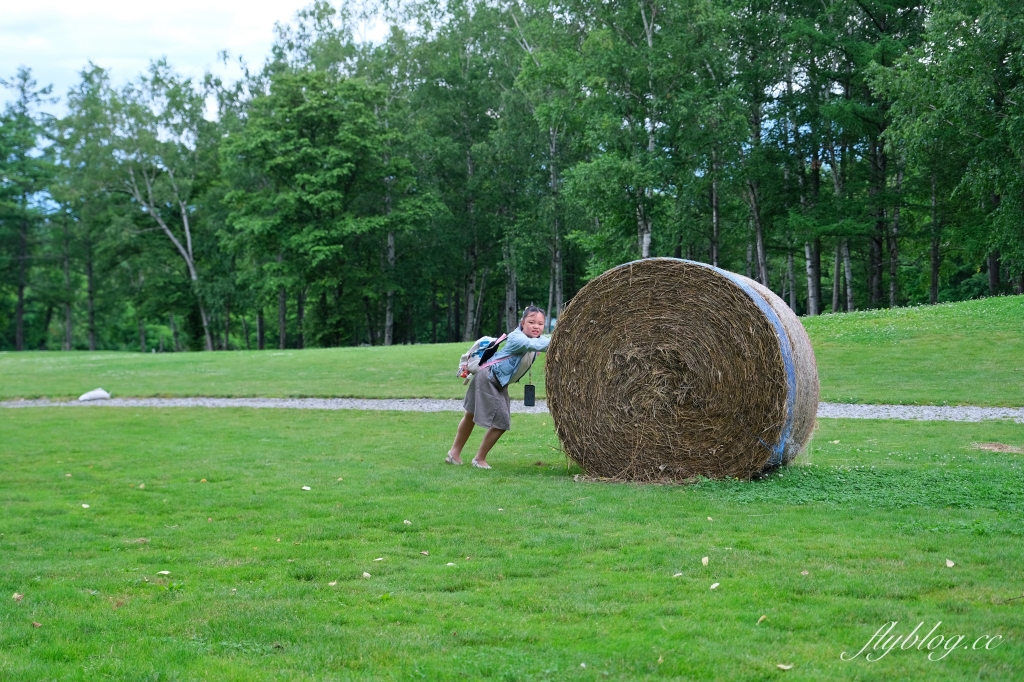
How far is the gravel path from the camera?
51.4ft

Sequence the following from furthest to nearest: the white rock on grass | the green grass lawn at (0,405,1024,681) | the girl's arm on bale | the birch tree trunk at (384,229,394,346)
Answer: the birch tree trunk at (384,229,394,346), the white rock on grass, the girl's arm on bale, the green grass lawn at (0,405,1024,681)

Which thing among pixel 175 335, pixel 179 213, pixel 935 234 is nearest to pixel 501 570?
pixel 935 234

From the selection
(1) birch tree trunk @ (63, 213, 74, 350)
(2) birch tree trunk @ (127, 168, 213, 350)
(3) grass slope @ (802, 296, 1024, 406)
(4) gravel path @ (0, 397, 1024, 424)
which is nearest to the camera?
(4) gravel path @ (0, 397, 1024, 424)

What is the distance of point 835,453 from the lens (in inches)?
456

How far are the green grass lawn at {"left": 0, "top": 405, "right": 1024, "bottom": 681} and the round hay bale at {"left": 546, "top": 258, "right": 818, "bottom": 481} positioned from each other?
45 centimetres

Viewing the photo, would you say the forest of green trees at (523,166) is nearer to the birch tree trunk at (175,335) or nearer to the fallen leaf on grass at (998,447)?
the birch tree trunk at (175,335)

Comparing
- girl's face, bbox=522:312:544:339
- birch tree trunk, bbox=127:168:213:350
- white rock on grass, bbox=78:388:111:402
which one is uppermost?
birch tree trunk, bbox=127:168:213:350

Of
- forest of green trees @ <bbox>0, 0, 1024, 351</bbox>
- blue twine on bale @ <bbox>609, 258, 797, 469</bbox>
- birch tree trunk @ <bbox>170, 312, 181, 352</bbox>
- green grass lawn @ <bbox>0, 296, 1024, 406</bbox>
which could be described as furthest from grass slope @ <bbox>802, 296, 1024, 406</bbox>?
birch tree trunk @ <bbox>170, 312, 181, 352</bbox>

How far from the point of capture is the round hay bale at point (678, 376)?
938 cm

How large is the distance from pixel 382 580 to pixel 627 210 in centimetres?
3238

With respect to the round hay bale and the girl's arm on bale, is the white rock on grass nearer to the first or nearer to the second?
the girl's arm on bale

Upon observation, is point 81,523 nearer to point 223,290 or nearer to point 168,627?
point 168,627

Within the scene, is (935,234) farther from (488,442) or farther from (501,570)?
(501,570)

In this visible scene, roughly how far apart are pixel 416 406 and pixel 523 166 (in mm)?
32468
